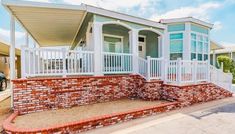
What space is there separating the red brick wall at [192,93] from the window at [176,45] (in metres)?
3.09

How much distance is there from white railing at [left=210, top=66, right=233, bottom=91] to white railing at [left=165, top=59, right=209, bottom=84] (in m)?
1.20

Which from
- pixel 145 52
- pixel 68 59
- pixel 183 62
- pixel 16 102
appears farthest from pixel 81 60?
pixel 145 52

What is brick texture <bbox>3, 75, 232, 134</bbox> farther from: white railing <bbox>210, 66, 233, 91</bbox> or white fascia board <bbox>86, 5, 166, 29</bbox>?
white fascia board <bbox>86, 5, 166, 29</bbox>

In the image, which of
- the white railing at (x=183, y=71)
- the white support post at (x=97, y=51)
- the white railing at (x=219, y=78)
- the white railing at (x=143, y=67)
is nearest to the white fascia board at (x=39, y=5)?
the white support post at (x=97, y=51)

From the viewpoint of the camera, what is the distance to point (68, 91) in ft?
21.9

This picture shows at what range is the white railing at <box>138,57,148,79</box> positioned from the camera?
8.37 meters

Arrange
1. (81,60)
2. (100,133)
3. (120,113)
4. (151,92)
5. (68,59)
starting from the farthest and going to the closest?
1. (151,92)
2. (81,60)
3. (68,59)
4. (120,113)
5. (100,133)

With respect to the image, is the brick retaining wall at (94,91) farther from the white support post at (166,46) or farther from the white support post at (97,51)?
the white support post at (166,46)

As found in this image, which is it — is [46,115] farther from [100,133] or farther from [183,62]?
[183,62]

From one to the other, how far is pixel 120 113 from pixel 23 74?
11.6 feet

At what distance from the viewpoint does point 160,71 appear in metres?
8.30

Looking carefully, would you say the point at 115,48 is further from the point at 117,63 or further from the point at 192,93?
the point at 192,93

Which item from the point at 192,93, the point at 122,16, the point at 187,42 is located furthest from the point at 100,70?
the point at 187,42

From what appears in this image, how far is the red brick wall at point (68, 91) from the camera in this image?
233 inches
